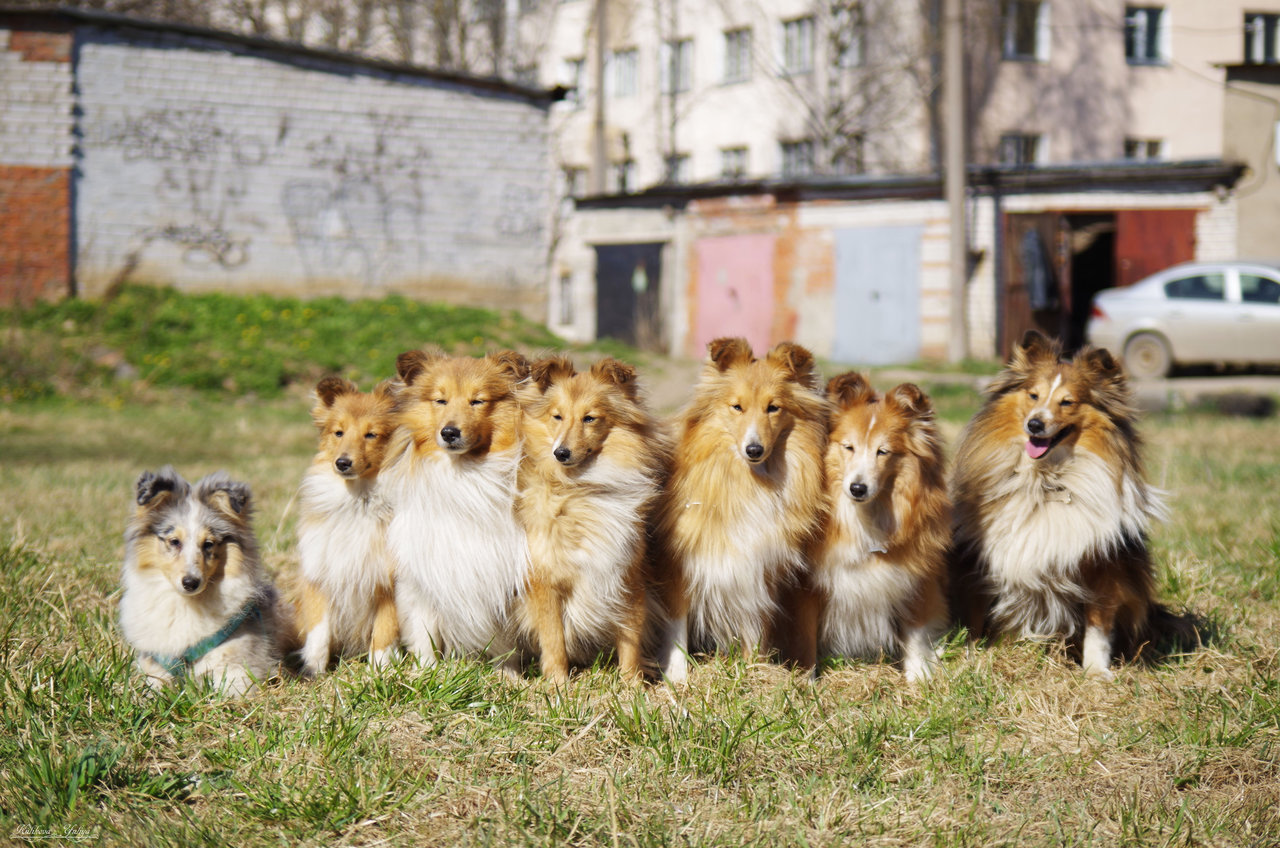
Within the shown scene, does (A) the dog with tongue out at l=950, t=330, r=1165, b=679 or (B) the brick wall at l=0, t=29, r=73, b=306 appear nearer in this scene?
(A) the dog with tongue out at l=950, t=330, r=1165, b=679

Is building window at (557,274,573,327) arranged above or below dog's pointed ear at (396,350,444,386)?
above

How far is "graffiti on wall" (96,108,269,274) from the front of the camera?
1698cm

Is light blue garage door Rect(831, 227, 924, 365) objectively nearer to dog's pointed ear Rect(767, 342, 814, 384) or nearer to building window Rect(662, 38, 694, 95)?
building window Rect(662, 38, 694, 95)

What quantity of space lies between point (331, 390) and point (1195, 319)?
17122 millimetres

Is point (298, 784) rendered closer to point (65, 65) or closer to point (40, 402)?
point (40, 402)

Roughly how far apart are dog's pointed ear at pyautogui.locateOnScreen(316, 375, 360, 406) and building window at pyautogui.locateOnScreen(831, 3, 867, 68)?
28797 mm

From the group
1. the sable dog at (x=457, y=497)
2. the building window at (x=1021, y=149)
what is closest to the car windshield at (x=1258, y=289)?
the building window at (x=1021, y=149)

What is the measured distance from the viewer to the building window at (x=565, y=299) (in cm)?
3847

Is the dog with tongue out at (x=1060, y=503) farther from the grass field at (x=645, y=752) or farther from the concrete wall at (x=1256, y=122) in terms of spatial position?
the concrete wall at (x=1256, y=122)

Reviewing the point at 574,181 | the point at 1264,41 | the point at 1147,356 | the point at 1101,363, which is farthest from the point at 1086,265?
the point at 1101,363

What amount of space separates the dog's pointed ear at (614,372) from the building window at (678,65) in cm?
3224

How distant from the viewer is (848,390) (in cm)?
466

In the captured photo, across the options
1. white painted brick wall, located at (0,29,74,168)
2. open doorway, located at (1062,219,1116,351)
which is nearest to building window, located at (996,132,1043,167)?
open doorway, located at (1062,219,1116,351)

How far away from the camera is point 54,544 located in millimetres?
6480
